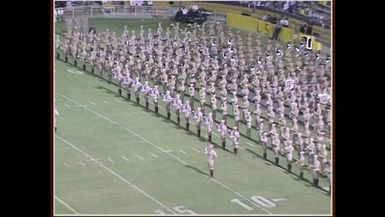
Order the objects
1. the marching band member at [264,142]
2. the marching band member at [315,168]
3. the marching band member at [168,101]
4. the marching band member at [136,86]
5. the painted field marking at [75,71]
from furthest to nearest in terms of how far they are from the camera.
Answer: the painted field marking at [75,71] → the marching band member at [136,86] → the marching band member at [168,101] → the marching band member at [264,142] → the marching band member at [315,168]

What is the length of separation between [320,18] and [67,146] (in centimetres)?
334

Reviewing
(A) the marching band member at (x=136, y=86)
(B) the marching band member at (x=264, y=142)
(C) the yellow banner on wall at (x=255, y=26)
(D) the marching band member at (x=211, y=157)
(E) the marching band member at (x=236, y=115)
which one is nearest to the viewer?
(D) the marching band member at (x=211, y=157)

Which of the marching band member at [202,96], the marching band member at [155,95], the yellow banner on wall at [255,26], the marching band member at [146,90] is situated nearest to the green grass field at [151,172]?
the marching band member at [155,95]

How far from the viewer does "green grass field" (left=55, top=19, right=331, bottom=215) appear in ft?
43.8

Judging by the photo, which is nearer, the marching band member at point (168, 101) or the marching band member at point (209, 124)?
the marching band member at point (209, 124)

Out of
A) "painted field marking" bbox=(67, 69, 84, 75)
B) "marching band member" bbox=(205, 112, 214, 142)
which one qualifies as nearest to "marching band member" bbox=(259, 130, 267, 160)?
"marching band member" bbox=(205, 112, 214, 142)

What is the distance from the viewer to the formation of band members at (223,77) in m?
14.7

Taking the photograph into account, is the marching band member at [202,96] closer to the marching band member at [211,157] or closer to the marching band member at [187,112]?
the marching band member at [187,112]

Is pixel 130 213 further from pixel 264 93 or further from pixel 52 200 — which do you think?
pixel 264 93

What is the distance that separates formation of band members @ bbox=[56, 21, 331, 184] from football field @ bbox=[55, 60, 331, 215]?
27 centimetres

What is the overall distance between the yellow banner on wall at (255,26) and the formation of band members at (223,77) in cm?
15

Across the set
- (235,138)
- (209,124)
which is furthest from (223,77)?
(235,138)

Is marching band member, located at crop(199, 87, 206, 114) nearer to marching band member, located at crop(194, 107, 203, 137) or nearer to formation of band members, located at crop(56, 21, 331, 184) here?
formation of band members, located at crop(56, 21, 331, 184)
